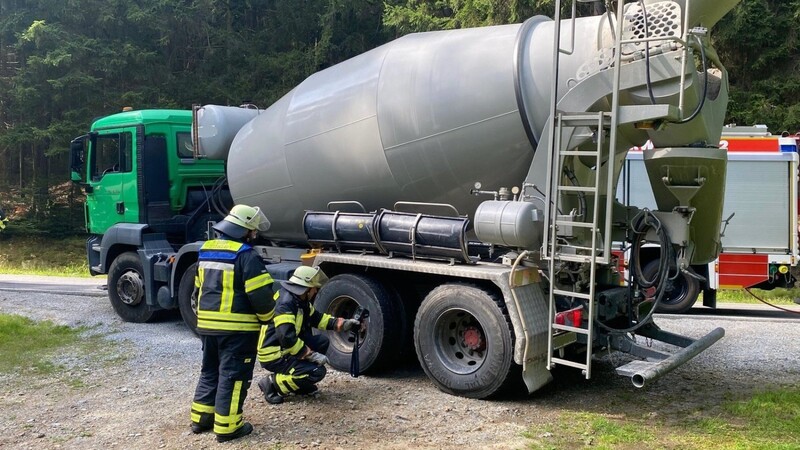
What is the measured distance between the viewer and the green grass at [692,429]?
4.77 metres

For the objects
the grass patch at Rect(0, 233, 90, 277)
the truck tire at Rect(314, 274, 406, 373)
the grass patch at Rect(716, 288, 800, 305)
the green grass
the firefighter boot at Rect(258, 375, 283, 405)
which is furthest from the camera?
the grass patch at Rect(0, 233, 90, 277)

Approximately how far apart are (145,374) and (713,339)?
17.0ft

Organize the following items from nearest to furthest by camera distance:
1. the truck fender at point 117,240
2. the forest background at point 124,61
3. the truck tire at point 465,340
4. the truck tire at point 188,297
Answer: the truck tire at point 465,340
the truck tire at point 188,297
the truck fender at point 117,240
the forest background at point 124,61

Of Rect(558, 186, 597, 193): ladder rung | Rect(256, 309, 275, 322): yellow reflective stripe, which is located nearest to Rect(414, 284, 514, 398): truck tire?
Rect(558, 186, 597, 193): ladder rung

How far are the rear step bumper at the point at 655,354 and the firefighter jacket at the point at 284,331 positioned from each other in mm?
2475

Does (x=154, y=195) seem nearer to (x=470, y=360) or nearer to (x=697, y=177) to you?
(x=470, y=360)

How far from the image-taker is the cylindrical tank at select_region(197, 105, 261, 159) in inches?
339

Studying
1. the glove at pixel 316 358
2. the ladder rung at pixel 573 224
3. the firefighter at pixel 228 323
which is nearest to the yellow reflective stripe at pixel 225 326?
the firefighter at pixel 228 323

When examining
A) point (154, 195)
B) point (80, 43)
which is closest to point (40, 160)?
point (80, 43)

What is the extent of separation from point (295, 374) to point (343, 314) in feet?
4.14

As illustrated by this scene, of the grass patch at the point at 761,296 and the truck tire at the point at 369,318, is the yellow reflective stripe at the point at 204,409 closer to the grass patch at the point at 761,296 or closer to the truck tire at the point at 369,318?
the truck tire at the point at 369,318

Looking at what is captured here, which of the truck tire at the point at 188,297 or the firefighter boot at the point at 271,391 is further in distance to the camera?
the truck tire at the point at 188,297

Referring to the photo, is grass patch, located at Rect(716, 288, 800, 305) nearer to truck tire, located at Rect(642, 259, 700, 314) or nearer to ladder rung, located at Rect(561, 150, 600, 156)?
truck tire, located at Rect(642, 259, 700, 314)

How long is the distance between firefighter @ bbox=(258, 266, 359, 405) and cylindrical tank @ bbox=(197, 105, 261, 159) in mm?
3463
